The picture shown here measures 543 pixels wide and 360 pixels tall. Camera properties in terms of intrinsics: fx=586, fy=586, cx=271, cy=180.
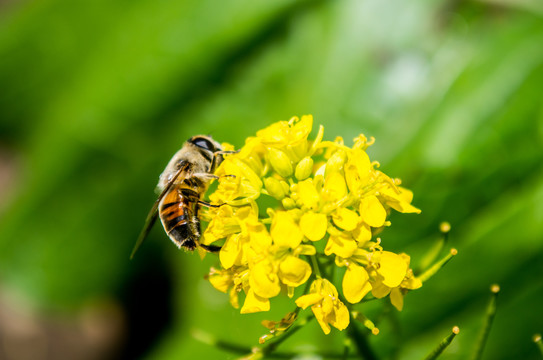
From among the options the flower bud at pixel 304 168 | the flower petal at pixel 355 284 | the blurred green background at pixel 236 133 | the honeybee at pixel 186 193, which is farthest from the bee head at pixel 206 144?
the blurred green background at pixel 236 133

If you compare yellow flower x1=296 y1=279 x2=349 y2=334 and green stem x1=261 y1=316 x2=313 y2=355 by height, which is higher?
yellow flower x1=296 y1=279 x2=349 y2=334

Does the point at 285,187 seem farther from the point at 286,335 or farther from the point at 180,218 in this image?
the point at 286,335

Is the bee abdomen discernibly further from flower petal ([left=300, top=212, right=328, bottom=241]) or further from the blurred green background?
the blurred green background

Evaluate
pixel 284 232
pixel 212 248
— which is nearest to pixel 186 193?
pixel 212 248

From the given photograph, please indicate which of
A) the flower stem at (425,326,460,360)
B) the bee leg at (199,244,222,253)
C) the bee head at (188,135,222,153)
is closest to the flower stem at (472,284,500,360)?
the flower stem at (425,326,460,360)

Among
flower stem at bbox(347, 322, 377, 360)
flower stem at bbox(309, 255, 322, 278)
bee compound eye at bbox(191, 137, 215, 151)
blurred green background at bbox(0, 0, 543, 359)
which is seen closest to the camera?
flower stem at bbox(309, 255, 322, 278)

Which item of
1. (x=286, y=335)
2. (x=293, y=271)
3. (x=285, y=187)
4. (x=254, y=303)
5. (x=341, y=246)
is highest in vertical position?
(x=285, y=187)

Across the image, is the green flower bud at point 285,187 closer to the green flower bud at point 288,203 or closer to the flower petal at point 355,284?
the green flower bud at point 288,203
